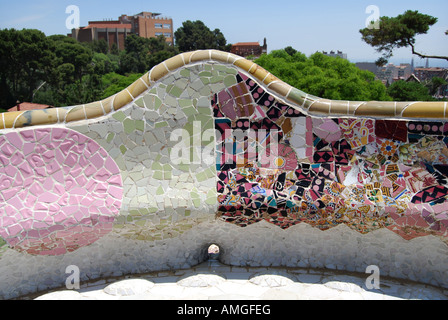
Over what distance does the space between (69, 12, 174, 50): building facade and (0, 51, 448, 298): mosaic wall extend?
73084 mm

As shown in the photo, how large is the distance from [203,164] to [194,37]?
6587 cm

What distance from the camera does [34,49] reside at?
3506 centimetres

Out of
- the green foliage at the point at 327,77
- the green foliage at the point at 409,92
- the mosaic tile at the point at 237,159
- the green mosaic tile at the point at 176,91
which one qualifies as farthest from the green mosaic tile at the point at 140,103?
the green foliage at the point at 409,92

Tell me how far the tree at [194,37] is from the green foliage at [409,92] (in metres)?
47.8

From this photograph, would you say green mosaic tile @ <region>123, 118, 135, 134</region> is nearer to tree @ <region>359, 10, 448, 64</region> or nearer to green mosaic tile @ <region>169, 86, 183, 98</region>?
green mosaic tile @ <region>169, 86, 183, 98</region>

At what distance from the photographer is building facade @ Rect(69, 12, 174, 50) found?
3083 inches

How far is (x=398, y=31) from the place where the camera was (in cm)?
2139

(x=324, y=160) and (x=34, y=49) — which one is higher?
(x=34, y=49)

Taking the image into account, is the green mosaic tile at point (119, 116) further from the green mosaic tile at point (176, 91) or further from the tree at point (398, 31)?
the tree at point (398, 31)

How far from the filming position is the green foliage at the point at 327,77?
54.3 ft

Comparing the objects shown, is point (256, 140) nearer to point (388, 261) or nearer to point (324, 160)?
point (324, 160)

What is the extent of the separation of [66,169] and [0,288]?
1381mm

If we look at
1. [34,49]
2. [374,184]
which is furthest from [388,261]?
[34,49]
